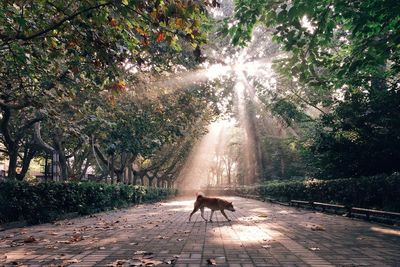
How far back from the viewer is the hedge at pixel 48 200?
12.3 m

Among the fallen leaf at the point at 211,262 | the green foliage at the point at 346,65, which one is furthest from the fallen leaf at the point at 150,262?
the green foliage at the point at 346,65

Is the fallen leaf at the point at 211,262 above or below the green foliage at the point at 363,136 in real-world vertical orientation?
below

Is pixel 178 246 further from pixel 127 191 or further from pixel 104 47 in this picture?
pixel 127 191

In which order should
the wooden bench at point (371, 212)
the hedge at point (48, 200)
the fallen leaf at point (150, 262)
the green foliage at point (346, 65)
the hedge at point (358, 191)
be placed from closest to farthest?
the fallen leaf at point (150, 262), the green foliage at point (346, 65), the wooden bench at point (371, 212), the hedge at point (48, 200), the hedge at point (358, 191)

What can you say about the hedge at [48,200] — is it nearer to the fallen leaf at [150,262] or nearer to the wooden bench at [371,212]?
the fallen leaf at [150,262]

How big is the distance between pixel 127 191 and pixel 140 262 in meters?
21.1

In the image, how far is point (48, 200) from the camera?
47.1 feet

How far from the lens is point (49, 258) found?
21.3 ft

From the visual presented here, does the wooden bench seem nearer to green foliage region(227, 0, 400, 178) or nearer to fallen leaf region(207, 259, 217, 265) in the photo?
green foliage region(227, 0, 400, 178)

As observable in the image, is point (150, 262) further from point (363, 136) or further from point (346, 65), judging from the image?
point (363, 136)

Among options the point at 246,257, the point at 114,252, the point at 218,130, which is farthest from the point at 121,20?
the point at 218,130

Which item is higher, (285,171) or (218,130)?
(218,130)

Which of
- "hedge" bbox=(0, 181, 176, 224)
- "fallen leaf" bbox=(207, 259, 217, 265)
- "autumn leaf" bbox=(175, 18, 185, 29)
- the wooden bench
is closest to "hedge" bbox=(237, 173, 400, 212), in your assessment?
the wooden bench

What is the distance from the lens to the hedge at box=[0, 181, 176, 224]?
12320 mm
